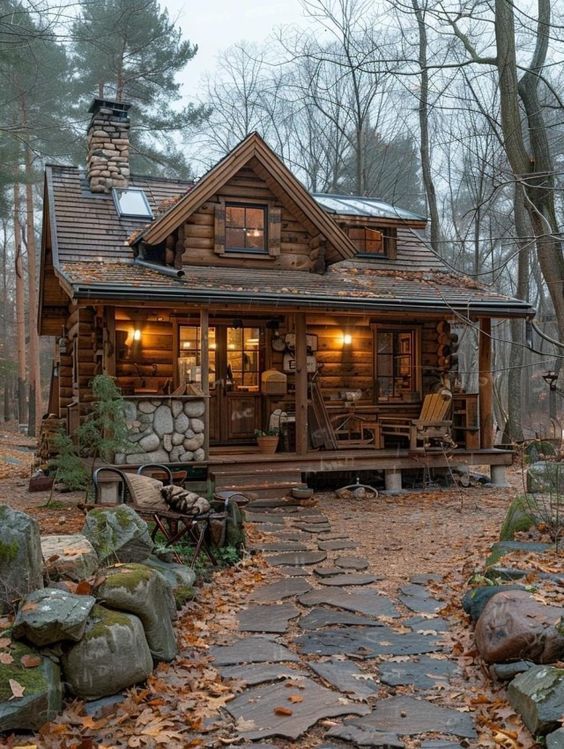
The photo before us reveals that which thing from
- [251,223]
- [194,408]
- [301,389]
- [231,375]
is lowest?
[194,408]

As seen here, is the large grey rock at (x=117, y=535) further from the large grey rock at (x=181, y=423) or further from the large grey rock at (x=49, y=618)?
the large grey rock at (x=181, y=423)

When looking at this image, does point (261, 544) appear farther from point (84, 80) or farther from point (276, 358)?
point (84, 80)

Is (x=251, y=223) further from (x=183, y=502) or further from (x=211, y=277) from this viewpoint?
(x=183, y=502)

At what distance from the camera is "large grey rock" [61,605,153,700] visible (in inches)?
157

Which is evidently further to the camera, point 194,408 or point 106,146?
point 106,146

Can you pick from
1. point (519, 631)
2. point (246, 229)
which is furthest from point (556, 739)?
point (246, 229)

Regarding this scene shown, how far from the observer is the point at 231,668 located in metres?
4.55

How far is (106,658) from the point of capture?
4070 millimetres

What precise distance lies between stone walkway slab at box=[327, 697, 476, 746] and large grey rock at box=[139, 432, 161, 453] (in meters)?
6.72

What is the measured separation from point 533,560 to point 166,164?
71.4 ft

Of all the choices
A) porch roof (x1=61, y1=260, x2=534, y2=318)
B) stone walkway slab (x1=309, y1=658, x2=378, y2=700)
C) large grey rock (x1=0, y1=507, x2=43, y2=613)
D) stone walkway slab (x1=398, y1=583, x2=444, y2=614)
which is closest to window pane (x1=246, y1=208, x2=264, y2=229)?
porch roof (x1=61, y1=260, x2=534, y2=318)

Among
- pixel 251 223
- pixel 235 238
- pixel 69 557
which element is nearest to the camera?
pixel 69 557

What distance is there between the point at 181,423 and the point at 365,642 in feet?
19.6

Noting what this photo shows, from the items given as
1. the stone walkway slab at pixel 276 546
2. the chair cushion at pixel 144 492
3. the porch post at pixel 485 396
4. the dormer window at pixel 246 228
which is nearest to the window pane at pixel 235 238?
the dormer window at pixel 246 228
